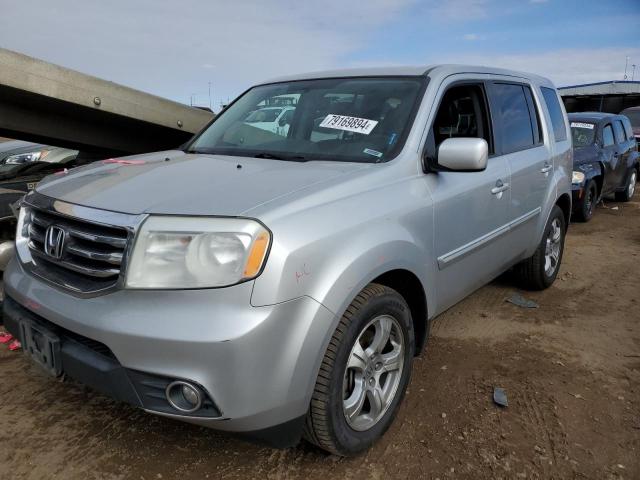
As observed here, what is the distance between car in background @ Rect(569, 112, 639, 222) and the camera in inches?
324

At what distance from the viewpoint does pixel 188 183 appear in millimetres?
2297

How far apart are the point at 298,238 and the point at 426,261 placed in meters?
0.94

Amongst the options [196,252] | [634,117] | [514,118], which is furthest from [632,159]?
[196,252]

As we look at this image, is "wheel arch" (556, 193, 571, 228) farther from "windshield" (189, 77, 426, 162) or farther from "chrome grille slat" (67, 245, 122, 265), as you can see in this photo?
"chrome grille slat" (67, 245, 122, 265)

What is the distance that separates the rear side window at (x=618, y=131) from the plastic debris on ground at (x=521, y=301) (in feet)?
21.6

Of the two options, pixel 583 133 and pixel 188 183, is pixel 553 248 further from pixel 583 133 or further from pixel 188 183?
pixel 583 133

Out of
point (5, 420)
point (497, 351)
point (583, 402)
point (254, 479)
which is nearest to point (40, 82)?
point (5, 420)

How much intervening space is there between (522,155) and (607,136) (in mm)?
6603

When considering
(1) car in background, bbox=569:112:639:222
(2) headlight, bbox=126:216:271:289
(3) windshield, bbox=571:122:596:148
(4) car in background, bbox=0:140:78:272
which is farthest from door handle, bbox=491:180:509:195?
(3) windshield, bbox=571:122:596:148

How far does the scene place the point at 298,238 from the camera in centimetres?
196

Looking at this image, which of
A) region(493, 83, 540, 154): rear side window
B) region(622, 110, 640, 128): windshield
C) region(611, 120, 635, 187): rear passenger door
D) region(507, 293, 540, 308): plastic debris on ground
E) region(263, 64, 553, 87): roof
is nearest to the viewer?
region(263, 64, 553, 87): roof

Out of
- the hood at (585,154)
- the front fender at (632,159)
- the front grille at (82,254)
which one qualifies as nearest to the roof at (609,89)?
the front fender at (632,159)

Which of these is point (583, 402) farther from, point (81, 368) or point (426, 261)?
point (81, 368)

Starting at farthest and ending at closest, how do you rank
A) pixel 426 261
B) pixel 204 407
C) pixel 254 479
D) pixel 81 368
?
1. pixel 426 261
2. pixel 254 479
3. pixel 81 368
4. pixel 204 407
